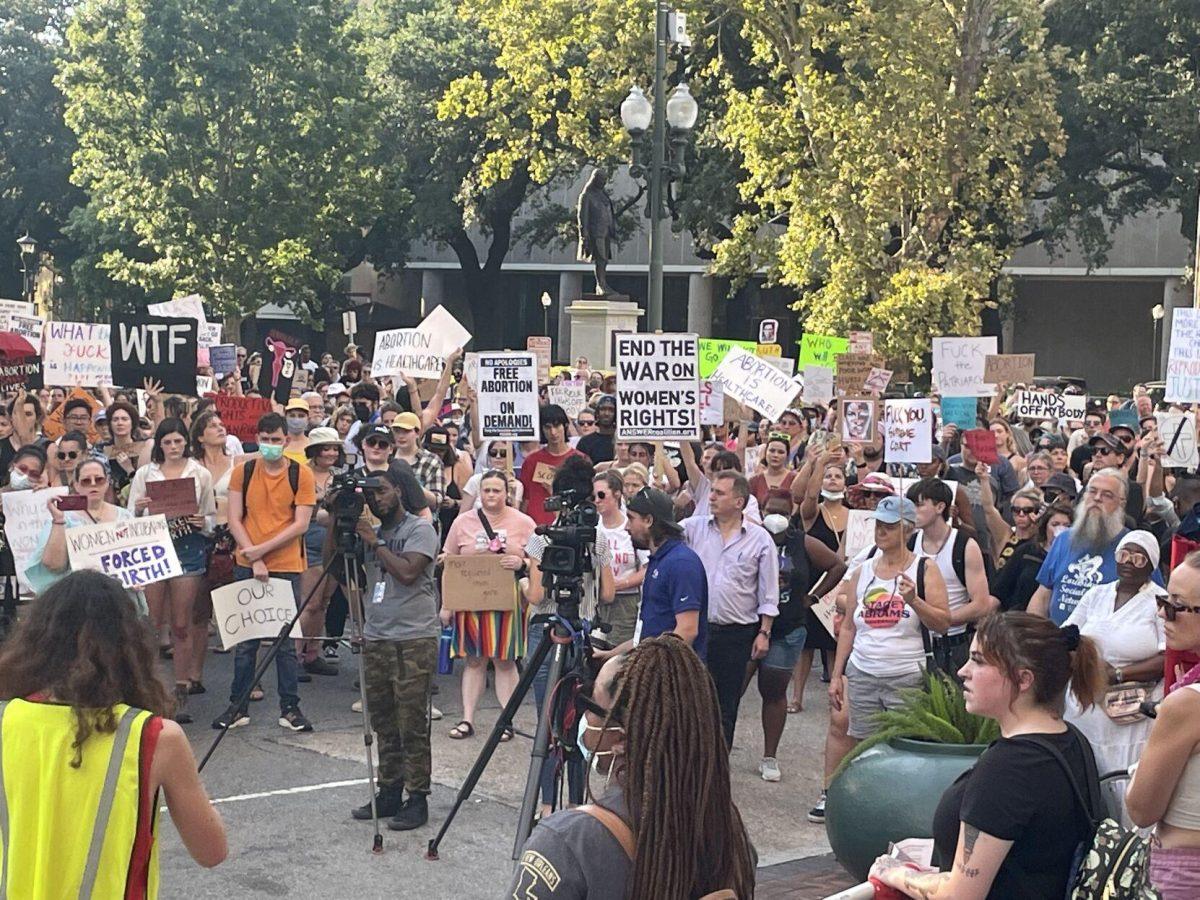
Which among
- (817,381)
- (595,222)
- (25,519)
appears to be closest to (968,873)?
(25,519)

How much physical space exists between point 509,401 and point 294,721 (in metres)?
3.73

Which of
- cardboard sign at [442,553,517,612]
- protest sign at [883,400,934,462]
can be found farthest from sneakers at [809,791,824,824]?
protest sign at [883,400,934,462]

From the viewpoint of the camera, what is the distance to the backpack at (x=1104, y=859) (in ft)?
12.5

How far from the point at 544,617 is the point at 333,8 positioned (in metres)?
40.5

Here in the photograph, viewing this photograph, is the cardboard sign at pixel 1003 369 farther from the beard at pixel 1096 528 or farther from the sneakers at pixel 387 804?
the sneakers at pixel 387 804

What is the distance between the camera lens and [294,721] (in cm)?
997

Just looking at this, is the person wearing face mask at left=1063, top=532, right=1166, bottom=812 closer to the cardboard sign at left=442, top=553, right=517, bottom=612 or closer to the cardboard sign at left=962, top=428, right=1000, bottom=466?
the cardboard sign at left=442, top=553, right=517, bottom=612

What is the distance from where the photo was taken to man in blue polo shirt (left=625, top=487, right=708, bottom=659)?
7723 mm

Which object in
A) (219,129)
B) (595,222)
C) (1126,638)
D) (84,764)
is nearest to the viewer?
(84,764)

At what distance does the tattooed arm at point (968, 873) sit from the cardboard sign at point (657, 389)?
746cm

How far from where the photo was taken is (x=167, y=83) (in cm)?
4316

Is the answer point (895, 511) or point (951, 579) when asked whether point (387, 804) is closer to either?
point (895, 511)

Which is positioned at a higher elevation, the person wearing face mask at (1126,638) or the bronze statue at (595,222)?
the bronze statue at (595,222)

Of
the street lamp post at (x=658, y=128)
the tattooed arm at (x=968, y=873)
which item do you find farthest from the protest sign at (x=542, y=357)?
the tattooed arm at (x=968, y=873)
